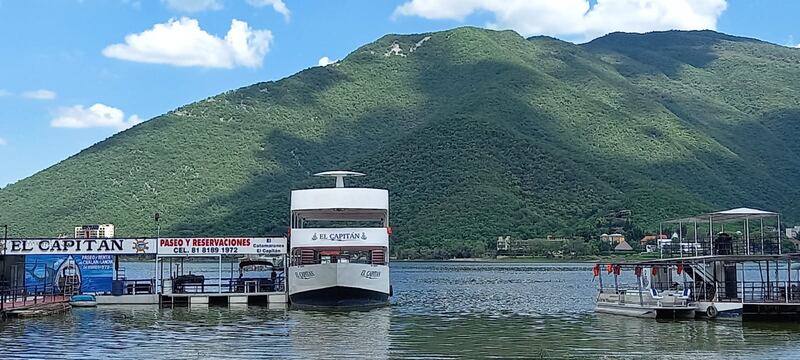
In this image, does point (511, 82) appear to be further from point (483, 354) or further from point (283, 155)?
point (483, 354)

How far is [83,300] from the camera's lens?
164 ft

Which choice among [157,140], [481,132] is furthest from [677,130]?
[157,140]

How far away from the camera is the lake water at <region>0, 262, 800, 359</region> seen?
99.9 ft

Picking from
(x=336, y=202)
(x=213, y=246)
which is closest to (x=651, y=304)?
(x=336, y=202)

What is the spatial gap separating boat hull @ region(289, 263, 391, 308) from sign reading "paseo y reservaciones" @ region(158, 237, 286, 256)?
2.79 metres

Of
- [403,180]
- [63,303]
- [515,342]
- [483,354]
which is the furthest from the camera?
[403,180]

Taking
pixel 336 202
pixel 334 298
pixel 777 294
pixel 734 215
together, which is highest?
pixel 336 202

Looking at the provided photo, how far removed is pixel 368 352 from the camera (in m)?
30.7

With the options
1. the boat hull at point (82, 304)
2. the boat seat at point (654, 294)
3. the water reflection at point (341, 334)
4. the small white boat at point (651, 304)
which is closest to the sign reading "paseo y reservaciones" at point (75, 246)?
the boat hull at point (82, 304)

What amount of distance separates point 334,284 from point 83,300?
12981mm

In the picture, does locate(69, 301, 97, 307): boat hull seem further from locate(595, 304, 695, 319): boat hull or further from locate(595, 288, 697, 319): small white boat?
locate(595, 304, 695, 319): boat hull

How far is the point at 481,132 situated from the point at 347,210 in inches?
4533

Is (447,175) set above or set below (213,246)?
above

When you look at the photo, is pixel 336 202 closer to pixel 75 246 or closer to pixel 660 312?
pixel 75 246
